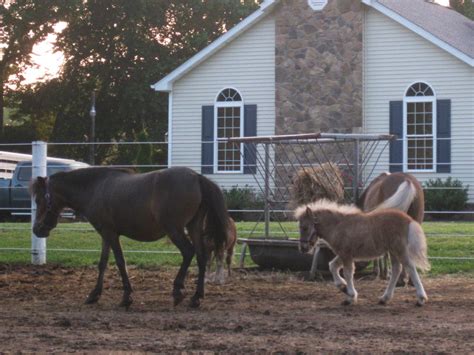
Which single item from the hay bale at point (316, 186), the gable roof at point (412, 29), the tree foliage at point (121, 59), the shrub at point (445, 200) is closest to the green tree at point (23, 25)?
the tree foliage at point (121, 59)

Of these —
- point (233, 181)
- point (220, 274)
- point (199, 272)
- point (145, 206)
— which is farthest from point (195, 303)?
point (233, 181)

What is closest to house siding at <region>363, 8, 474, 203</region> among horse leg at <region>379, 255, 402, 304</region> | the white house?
the white house

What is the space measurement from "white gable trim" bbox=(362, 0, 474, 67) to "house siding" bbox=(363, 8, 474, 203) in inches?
11.3

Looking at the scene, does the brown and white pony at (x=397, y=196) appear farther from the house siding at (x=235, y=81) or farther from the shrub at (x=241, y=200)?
the house siding at (x=235, y=81)

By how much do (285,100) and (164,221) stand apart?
1645 cm

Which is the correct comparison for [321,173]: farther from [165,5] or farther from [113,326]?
[165,5]

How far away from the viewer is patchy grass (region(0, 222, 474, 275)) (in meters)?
14.1

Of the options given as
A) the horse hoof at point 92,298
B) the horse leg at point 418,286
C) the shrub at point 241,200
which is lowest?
the horse hoof at point 92,298

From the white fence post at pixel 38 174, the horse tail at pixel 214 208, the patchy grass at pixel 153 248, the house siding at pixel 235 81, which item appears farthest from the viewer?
the house siding at pixel 235 81

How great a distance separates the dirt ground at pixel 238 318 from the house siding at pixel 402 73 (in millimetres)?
12316

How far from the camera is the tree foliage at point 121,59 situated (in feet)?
136

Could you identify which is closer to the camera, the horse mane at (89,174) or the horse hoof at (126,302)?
the horse hoof at (126,302)

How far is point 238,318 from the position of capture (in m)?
8.59

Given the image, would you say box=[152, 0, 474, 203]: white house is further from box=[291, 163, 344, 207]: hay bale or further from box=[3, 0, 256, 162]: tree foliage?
box=[3, 0, 256, 162]: tree foliage
